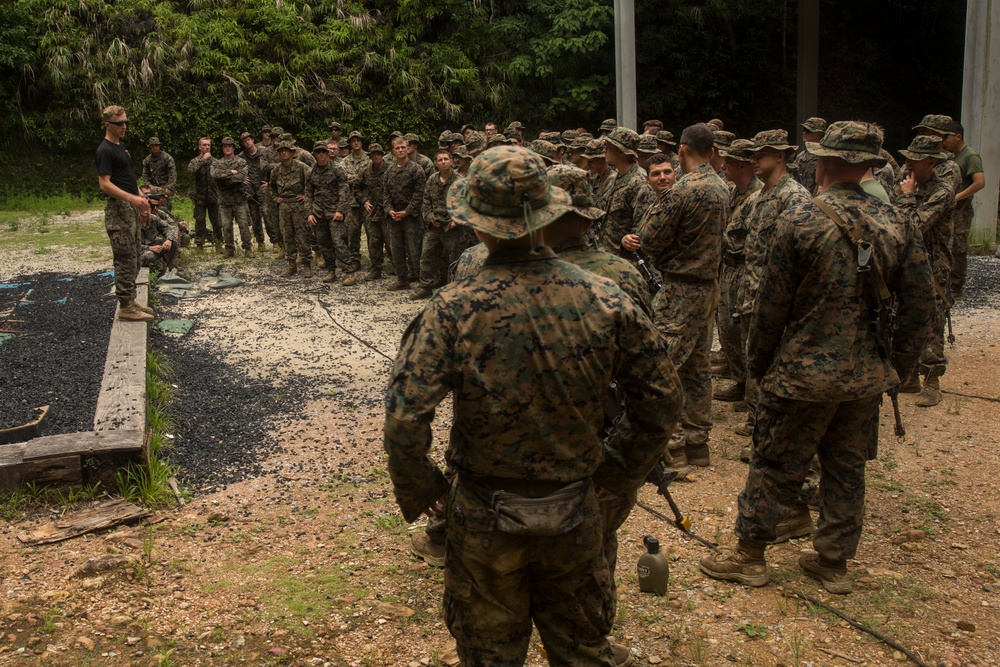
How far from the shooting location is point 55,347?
8.47 m

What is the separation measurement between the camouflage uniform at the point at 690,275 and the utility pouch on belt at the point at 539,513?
123 inches

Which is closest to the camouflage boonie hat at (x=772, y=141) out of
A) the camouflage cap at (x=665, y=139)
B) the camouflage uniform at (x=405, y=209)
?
the camouflage cap at (x=665, y=139)

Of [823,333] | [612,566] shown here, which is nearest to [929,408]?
[823,333]

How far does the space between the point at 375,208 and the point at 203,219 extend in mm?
4473

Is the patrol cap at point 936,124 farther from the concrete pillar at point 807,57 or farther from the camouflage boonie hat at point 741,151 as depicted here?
the concrete pillar at point 807,57

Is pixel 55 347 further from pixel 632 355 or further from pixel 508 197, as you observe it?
pixel 632 355

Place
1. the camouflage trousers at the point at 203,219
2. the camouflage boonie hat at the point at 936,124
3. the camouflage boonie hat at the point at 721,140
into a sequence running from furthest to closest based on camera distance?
the camouflage trousers at the point at 203,219
the camouflage boonie hat at the point at 721,140
the camouflage boonie hat at the point at 936,124

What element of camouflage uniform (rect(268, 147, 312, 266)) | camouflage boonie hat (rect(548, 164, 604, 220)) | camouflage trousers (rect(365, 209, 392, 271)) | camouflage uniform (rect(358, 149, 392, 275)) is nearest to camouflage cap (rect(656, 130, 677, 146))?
camouflage boonie hat (rect(548, 164, 604, 220))

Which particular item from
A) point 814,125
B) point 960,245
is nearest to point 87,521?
point 960,245

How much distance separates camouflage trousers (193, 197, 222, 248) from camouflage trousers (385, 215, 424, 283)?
4210 mm

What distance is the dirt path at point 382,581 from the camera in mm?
3838

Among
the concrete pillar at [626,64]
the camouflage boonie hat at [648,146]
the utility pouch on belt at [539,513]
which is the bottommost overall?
the utility pouch on belt at [539,513]

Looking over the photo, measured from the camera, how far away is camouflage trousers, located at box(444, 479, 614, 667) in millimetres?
2746

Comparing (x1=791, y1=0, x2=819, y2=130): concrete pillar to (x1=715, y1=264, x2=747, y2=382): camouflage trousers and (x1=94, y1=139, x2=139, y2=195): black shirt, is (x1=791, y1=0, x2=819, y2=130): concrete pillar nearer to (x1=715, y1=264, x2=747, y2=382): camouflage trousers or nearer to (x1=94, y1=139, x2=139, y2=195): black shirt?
(x1=715, y1=264, x2=747, y2=382): camouflage trousers
